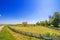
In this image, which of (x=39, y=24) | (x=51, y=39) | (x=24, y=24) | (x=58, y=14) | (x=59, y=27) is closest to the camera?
(x=51, y=39)

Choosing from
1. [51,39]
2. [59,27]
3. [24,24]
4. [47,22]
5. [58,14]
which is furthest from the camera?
[24,24]

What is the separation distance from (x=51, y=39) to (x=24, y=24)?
36.0 metres

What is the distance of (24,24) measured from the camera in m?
45.7

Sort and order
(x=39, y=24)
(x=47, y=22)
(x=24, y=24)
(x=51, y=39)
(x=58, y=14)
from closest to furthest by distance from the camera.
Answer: (x=51, y=39), (x=58, y=14), (x=47, y=22), (x=39, y=24), (x=24, y=24)

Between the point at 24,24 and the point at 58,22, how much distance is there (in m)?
18.0

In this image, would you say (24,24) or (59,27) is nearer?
(59,27)

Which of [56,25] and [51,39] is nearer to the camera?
[51,39]

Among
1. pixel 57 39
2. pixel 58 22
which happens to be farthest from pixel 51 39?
pixel 58 22

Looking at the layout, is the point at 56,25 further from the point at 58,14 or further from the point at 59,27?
the point at 58,14

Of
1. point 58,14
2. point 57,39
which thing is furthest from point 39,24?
point 57,39

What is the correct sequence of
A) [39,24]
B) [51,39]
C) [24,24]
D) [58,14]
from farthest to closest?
[24,24] → [39,24] → [58,14] → [51,39]

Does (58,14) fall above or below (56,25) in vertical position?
above

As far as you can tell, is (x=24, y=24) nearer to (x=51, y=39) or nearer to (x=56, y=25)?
(x=56, y=25)

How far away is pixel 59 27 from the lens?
29094mm
